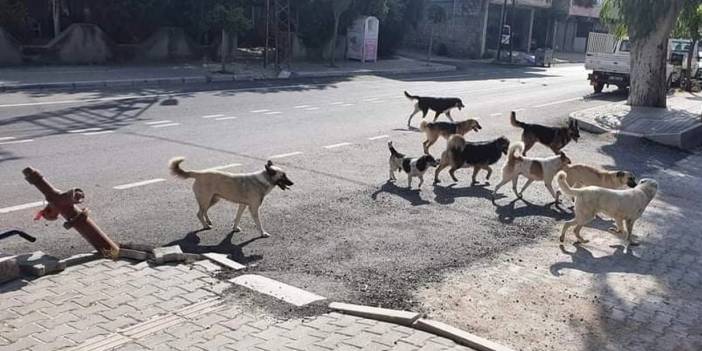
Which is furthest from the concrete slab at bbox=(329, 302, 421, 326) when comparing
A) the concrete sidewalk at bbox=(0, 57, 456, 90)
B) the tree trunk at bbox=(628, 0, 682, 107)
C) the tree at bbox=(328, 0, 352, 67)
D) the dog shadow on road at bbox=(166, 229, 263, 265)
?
the tree at bbox=(328, 0, 352, 67)

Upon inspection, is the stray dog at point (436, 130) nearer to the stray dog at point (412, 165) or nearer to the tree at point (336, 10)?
the stray dog at point (412, 165)

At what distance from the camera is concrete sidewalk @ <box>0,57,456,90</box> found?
778 inches

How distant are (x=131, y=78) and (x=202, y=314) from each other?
17956mm

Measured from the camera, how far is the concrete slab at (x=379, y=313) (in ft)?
17.5

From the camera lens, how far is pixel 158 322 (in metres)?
5.10

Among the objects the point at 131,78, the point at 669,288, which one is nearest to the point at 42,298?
the point at 669,288

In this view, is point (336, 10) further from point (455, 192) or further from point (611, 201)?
point (611, 201)

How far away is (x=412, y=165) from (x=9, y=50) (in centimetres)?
1849

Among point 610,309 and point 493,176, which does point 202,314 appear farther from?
point 493,176

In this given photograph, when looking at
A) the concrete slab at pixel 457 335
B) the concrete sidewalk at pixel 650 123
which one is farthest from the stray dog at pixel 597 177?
the concrete sidewalk at pixel 650 123

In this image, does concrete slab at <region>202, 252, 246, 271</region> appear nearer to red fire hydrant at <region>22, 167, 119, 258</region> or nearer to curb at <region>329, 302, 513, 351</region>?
red fire hydrant at <region>22, 167, 119, 258</region>

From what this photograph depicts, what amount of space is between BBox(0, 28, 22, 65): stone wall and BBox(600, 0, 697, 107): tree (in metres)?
19.1

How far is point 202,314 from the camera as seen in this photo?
5289 millimetres

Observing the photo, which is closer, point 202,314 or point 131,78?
point 202,314
